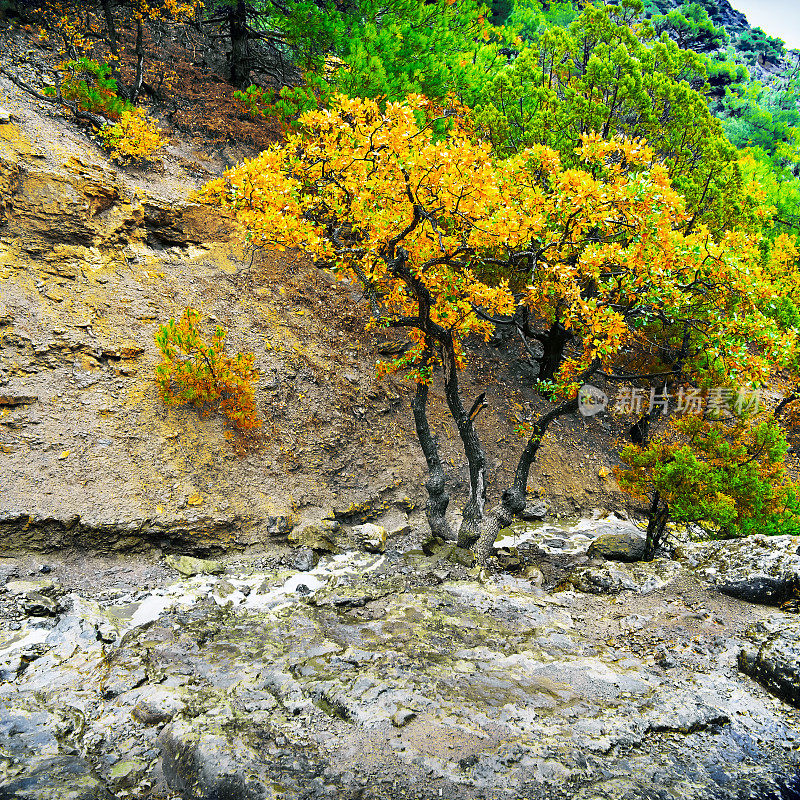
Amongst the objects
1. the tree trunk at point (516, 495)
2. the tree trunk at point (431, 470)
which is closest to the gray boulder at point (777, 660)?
the tree trunk at point (516, 495)

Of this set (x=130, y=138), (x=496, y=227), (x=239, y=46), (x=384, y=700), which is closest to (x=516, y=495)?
(x=496, y=227)

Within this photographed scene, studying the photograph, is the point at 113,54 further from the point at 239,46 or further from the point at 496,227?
the point at 496,227

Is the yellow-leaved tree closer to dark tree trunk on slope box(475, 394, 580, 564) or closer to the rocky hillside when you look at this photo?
dark tree trunk on slope box(475, 394, 580, 564)

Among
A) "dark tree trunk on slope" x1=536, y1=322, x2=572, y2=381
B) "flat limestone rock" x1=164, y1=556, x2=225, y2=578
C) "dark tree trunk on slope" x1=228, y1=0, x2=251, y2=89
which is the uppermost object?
"dark tree trunk on slope" x1=228, y1=0, x2=251, y2=89

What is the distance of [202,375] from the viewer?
29.4 feet

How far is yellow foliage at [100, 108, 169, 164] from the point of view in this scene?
11500 mm

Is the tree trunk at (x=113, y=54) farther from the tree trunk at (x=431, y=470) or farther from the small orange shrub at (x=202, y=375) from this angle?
the tree trunk at (x=431, y=470)

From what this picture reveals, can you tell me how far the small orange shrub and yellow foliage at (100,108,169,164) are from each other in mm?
5143

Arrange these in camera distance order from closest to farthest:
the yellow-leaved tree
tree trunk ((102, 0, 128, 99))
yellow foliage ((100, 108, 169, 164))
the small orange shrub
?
the yellow-leaved tree
the small orange shrub
yellow foliage ((100, 108, 169, 164))
tree trunk ((102, 0, 128, 99))

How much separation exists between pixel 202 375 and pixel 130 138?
23.3 feet

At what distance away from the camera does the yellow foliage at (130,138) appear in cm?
1150

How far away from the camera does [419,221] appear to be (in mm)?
7891

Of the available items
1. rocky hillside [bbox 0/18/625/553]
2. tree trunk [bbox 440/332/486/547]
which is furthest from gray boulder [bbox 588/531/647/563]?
rocky hillside [bbox 0/18/625/553]

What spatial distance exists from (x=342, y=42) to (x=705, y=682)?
590 inches
